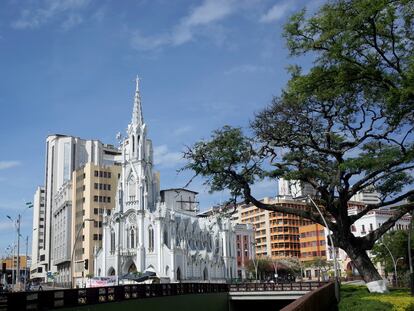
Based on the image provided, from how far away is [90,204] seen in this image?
364 feet

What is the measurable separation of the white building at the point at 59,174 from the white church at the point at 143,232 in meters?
30.3

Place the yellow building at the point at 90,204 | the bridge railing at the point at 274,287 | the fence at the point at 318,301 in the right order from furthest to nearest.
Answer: the yellow building at the point at 90,204
the bridge railing at the point at 274,287
the fence at the point at 318,301

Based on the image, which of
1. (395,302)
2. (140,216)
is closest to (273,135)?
(395,302)

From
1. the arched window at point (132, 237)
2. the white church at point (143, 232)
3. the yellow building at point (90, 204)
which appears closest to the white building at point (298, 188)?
the white church at point (143, 232)

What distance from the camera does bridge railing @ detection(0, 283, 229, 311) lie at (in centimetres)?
2122

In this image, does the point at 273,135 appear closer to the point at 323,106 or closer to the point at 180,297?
the point at 323,106

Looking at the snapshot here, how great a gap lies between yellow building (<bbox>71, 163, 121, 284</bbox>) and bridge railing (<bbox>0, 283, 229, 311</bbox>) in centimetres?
7582

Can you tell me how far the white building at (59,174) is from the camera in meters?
132

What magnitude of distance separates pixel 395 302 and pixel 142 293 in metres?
16.8

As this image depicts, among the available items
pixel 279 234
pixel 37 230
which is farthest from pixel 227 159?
pixel 37 230

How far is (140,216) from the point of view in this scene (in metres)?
96.8

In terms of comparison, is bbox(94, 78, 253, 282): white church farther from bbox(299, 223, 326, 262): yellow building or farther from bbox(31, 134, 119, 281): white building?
bbox(31, 134, 119, 281): white building

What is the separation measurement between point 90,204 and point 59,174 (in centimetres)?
4729

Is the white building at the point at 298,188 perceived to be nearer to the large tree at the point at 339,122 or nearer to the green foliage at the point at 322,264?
the large tree at the point at 339,122
